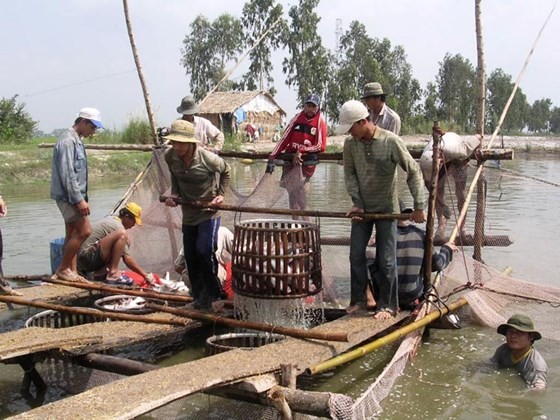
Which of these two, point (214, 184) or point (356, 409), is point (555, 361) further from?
point (214, 184)

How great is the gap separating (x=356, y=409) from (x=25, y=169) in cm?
1989

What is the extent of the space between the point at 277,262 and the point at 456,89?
53261 millimetres

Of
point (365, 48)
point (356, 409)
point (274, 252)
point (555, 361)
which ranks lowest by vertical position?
point (555, 361)

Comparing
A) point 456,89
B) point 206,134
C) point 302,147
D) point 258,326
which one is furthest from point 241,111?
point 258,326

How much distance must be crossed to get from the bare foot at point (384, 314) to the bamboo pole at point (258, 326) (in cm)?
75

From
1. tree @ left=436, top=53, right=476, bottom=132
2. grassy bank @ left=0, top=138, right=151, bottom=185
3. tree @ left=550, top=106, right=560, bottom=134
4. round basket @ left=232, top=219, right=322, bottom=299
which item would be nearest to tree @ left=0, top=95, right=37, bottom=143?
Answer: grassy bank @ left=0, top=138, right=151, bottom=185

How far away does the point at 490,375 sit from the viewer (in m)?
5.19

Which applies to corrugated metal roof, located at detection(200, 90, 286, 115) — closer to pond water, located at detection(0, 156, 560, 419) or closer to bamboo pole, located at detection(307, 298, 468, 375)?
pond water, located at detection(0, 156, 560, 419)

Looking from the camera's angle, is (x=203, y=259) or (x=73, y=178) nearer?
(x=203, y=259)

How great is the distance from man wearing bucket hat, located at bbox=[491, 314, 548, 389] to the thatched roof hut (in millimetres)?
30707

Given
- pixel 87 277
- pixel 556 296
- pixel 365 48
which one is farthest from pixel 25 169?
pixel 365 48

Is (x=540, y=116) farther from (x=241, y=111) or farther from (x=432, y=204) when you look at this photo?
(x=432, y=204)

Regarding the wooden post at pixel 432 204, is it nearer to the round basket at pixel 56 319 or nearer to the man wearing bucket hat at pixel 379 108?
the man wearing bucket hat at pixel 379 108

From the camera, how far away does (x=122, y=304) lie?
241 inches
